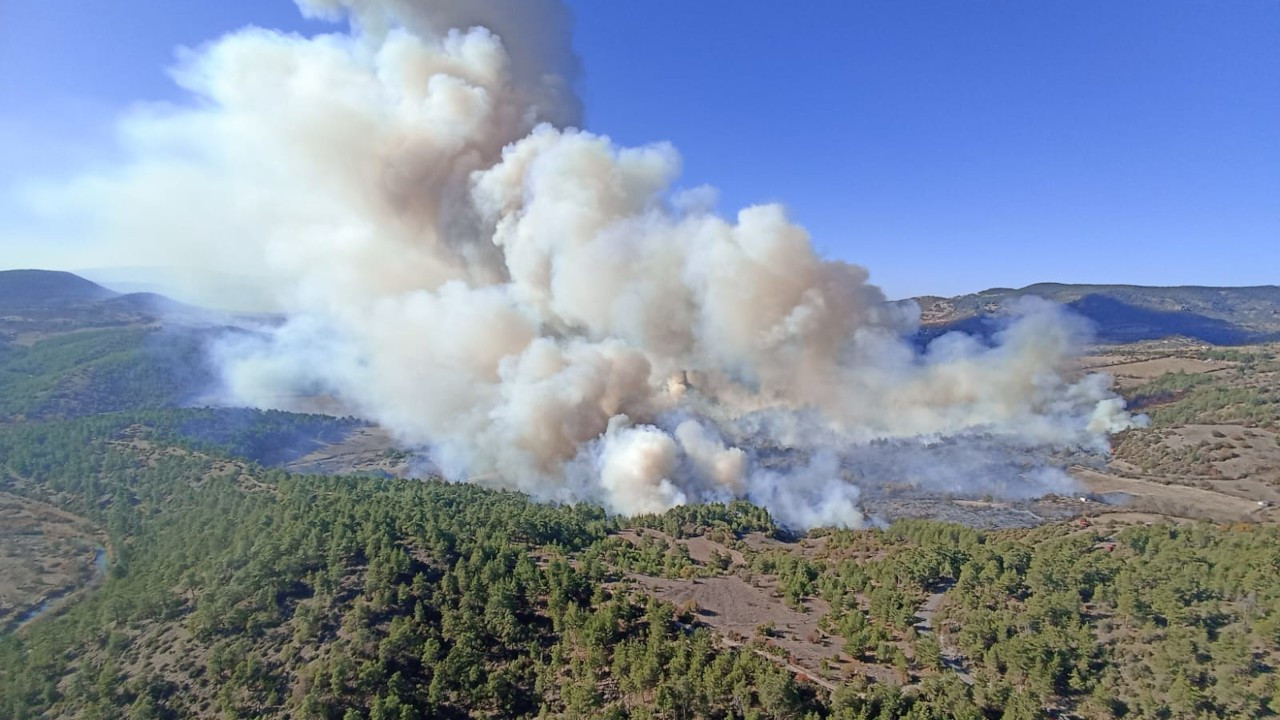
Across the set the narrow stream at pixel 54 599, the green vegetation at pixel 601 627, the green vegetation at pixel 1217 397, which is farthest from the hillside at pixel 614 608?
the green vegetation at pixel 1217 397

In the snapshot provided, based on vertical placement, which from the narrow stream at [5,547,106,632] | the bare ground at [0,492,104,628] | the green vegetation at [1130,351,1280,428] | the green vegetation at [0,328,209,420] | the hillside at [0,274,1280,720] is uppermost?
the green vegetation at [0,328,209,420]

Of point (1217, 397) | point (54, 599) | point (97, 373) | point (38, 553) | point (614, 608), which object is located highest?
point (97, 373)

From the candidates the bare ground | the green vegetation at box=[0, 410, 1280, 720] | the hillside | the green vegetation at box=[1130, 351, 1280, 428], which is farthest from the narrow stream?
the green vegetation at box=[1130, 351, 1280, 428]

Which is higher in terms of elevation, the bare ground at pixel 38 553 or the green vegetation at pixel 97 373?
the green vegetation at pixel 97 373

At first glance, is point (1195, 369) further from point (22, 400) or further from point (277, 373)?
point (22, 400)

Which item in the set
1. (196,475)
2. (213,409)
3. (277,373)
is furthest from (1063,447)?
(277,373)

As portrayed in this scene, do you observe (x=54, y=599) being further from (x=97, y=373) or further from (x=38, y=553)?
(x=97, y=373)

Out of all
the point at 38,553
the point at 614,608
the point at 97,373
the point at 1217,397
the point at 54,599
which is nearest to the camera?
the point at 614,608

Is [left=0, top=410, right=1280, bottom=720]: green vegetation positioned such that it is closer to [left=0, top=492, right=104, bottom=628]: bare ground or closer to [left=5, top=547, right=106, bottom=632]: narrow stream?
[left=5, top=547, right=106, bottom=632]: narrow stream

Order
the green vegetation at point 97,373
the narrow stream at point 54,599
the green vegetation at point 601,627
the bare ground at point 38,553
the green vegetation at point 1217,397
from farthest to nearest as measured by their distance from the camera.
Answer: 1. the green vegetation at point 97,373
2. the green vegetation at point 1217,397
3. the bare ground at point 38,553
4. the narrow stream at point 54,599
5. the green vegetation at point 601,627

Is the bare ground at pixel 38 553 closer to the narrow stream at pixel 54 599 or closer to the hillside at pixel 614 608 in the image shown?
the narrow stream at pixel 54 599

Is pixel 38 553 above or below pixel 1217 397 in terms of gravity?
below

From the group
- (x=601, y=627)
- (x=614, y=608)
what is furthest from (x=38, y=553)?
(x=601, y=627)
